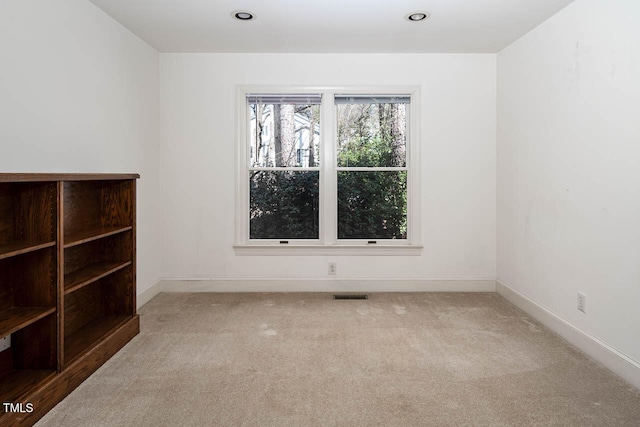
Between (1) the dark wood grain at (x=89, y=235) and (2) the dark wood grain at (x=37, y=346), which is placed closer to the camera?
(2) the dark wood grain at (x=37, y=346)

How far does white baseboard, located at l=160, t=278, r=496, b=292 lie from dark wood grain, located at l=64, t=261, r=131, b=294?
141 cm

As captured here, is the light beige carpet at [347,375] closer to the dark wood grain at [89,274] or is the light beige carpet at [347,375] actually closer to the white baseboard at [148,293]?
the white baseboard at [148,293]

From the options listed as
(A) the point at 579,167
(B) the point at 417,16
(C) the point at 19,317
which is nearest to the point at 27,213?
(C) the point at 19,317

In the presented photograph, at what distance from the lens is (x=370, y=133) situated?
4.29 metres

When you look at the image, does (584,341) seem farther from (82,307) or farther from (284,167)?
(82,307)

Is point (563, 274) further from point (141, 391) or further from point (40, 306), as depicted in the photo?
point (40, 306)

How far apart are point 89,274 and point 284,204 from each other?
216 centimetres

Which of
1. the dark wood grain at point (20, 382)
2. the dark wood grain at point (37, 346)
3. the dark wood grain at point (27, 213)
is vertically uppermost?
the dark wood grain at point (27, 213)

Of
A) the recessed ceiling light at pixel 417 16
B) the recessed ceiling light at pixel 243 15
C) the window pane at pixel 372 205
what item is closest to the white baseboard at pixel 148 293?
the window pane at pixel 372 205

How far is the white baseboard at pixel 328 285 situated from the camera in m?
4.23

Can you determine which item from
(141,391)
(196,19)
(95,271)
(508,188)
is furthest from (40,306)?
(508,188)

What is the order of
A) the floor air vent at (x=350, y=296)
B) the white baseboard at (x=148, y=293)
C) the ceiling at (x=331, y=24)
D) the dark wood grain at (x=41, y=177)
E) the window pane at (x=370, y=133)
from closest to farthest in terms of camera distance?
the dark wood grain at (x=41, y=177), the ceiling at (x=331, y=24), the white baseboard at (x=148, y=293), the floor air vent at (x=350, y=296), the window pane at (x=370, y=133)

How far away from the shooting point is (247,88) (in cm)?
418

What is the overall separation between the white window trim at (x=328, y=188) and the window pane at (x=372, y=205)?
0.09 meters
